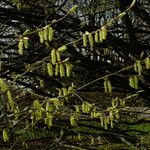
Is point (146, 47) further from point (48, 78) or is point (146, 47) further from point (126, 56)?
point (48, 78)

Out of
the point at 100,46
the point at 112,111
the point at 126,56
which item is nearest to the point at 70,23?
the point at 100,46

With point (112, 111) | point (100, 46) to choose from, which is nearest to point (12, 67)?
point (100, 46)

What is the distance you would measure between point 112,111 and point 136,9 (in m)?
1.67

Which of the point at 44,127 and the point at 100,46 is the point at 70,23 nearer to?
the point at 100,46

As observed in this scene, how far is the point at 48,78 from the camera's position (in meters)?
4.59

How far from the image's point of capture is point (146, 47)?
4.68 meters

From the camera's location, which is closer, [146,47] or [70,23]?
[70,23]

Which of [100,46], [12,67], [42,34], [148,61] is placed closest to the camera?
[42,34]

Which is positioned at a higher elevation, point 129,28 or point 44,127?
point 129,28

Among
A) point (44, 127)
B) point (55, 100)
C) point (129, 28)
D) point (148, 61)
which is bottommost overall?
point (44, 127)

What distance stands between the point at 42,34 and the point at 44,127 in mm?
1608

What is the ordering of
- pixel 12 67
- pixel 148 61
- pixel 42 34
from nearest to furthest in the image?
1. pixel 42 34
2. pixel 148 61
3. pixel 12 67

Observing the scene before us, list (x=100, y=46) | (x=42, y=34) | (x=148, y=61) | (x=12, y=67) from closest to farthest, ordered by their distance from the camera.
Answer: (x=42, y=34)
(x=148, y=61)
(x=12, y=67)
(x=100, y=46)

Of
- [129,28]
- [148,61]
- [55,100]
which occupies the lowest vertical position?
[55,100]
